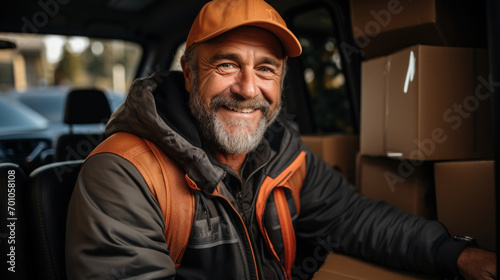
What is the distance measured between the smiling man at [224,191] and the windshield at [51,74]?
3729mm

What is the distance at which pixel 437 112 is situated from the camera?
1.60 m

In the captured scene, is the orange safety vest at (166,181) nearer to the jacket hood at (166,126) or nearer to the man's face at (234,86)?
the jacket hood at (166,126)

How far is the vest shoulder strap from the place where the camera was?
1.31 metres

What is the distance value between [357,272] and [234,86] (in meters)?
0.85

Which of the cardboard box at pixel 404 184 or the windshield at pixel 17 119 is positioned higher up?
the windshield at pixel 17 119

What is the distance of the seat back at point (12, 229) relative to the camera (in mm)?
1322

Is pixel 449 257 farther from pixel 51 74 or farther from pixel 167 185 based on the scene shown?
pixel 51 74

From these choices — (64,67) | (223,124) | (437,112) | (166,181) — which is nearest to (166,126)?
(166,181)

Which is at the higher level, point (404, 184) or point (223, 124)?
point (223, 124)

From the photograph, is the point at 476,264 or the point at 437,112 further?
the point at 437,112

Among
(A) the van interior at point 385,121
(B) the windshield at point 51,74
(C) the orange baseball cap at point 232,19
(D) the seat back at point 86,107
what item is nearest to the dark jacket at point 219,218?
(A) the van interior at point 385,121

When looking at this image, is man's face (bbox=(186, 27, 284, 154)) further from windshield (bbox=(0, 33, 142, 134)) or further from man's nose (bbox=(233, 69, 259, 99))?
windshield (bbox=(0, 33, 142, 134))

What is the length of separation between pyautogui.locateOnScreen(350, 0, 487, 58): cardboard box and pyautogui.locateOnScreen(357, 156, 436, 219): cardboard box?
0.52 metres

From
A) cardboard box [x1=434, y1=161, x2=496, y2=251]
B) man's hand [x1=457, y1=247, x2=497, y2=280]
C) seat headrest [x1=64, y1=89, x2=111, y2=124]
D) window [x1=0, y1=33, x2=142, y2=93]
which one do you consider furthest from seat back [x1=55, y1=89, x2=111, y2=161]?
window [x1=0, y1=33, x2=142, y2=93]
